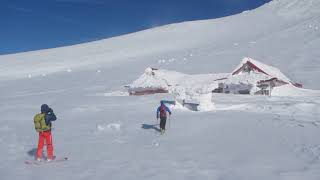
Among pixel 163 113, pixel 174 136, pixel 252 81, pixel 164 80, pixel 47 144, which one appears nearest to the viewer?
pixel 47 144

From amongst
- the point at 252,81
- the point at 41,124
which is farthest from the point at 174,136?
the point at 252,81

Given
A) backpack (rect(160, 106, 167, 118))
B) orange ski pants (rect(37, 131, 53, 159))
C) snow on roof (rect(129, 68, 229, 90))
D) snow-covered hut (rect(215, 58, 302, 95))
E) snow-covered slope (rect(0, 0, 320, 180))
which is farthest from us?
snow on roof (rect(129, 68, 229, 90))

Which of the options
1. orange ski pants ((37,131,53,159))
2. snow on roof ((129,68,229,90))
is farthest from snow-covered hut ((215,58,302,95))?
orange ski pants ((37,131,53,159))

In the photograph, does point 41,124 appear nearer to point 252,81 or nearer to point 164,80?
point 252,81

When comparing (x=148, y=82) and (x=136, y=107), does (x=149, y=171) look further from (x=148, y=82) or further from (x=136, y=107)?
(x=148, y=82)

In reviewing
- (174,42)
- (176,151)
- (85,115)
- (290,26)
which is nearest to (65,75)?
(174,42)

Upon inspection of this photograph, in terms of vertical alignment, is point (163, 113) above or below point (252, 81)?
below

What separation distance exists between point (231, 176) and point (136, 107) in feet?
50.3

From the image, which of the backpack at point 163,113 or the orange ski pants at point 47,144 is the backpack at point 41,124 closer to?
the orange ski pants at point 47,144

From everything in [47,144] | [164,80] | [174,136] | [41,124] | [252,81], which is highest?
[164,80]

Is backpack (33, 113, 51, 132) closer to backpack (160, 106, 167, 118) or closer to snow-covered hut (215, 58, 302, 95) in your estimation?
backpack (160, 106, 167, 118)

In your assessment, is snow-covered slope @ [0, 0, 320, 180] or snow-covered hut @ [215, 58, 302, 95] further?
snow-covered hut @ [215, 58, 302, 95]

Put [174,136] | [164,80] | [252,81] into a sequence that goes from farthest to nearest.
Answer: [164,80] → [252,81] → [174,136]

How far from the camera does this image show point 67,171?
11.0 meters
